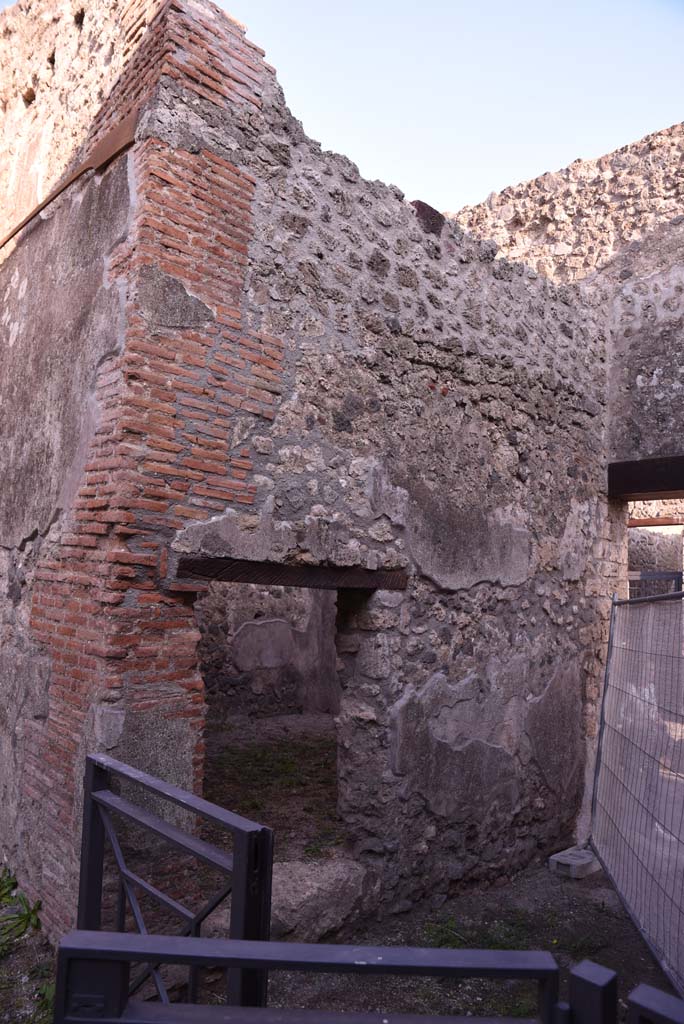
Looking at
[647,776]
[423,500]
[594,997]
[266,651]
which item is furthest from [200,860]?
Answer: [266,651]

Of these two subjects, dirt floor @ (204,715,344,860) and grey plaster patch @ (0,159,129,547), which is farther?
dirt floor @ (204,715,344,860)

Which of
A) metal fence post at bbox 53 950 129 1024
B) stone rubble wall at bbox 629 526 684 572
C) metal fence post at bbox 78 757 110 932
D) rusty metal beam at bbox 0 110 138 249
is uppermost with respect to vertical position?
rusty metal beam at bbox 0 110 138 249

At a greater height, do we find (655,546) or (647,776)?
(655,546)

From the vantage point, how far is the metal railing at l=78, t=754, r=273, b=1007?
1.67 metres

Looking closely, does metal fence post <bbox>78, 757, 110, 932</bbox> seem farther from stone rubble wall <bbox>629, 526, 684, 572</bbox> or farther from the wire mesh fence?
stone rubble wall <bbox>629, 526, 684, 572</bbox>

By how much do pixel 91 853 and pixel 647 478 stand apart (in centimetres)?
415

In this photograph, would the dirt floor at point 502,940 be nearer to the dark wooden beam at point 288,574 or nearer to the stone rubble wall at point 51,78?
the dark wooden beam at point 288,574

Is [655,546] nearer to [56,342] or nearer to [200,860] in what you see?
[56,342]

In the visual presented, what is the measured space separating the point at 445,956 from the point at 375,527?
2.68 meters

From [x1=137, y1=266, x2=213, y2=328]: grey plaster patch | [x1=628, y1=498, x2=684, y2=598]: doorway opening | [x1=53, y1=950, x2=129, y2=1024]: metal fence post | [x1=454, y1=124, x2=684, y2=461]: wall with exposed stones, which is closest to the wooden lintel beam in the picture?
[x1=628, y1=498, x2=684, y2=598]: doorway opening

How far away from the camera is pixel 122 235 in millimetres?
3176

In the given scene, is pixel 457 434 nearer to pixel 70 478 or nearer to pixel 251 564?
pixel 251 564

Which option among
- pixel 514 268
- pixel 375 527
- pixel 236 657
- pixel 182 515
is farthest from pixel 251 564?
pixel 236 657

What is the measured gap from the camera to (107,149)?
3.36m
